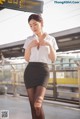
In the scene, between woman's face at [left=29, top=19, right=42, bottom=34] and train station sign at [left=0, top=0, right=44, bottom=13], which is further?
train station sign at [left=0, top=0, right=44, bottom=13]

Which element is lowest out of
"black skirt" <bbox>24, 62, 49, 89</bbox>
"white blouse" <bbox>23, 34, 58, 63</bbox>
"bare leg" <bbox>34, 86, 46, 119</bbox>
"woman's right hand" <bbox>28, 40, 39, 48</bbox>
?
"bare leg" <bbox>34, 86, 46, 119</bbox>

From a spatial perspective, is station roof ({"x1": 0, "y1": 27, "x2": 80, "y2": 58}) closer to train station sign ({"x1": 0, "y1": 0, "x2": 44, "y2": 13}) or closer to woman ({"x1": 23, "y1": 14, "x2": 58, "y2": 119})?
train station sign ({"x1": 0, "y1": 0, "x2": 44, "y2": 13})

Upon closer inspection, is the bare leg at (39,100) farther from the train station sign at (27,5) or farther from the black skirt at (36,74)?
the train station sign at (27,5)

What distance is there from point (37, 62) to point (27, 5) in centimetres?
313

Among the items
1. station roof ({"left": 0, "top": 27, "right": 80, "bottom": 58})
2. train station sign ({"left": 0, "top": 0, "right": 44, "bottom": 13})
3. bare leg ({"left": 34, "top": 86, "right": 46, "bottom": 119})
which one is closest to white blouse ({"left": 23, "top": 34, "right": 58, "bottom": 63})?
bare leg ({"left": 34, "top": 86, "right": 46, "bottom": 119})

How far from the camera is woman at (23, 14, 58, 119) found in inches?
53.2

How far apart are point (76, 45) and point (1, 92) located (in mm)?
3208

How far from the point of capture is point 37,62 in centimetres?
141

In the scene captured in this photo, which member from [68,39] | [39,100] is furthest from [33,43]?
[68,39]

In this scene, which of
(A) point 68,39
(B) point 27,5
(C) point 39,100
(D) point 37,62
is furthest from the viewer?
(A) point 68,39

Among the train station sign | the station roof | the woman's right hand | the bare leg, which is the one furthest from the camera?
the station roof

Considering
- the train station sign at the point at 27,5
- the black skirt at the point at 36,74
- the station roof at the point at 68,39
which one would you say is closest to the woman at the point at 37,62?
the black skirt at the point at 36,74

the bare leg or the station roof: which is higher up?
the station roof

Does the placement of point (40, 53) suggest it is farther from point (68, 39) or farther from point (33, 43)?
point (68, 39)
